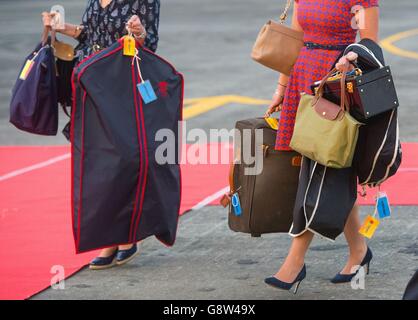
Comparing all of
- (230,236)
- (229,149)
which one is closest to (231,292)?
(230,236)

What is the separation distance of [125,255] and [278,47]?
5.36 ft

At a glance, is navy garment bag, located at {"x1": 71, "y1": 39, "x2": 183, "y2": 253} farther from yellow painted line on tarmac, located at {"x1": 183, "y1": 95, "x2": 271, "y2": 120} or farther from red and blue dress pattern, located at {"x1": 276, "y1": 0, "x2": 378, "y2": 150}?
yellow painted line on tarmac, located at {"x1": 183, "y1": 95, "x2": 271, "y2": 120}

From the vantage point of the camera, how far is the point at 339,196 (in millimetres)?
5785

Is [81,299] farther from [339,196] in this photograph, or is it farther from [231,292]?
[339,196]

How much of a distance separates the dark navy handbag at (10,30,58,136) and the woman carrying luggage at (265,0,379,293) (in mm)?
1390

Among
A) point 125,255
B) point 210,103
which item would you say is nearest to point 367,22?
point 125,255

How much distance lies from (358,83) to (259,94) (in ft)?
26.8

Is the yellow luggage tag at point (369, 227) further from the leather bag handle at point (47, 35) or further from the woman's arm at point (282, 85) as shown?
the leather bag handle at point (47, 35)

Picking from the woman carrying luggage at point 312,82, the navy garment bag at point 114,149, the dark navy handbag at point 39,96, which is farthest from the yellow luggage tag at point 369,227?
the dark navy handbag at point 39,96

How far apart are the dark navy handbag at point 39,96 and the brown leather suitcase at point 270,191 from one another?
1.20m

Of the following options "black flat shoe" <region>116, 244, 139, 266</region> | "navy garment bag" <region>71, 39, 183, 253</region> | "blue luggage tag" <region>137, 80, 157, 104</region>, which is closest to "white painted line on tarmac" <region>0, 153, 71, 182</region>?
"black flat shoe" <region>116, 244, 139, 266</region>

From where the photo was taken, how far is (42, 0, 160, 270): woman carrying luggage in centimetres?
652

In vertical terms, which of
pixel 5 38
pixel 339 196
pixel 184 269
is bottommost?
pixel 5 38

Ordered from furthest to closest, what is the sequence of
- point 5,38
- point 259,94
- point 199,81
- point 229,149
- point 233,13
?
1. point 233,13
2. point 5,38
3. point 199,81
4. point 259,94
5. point 229,149
